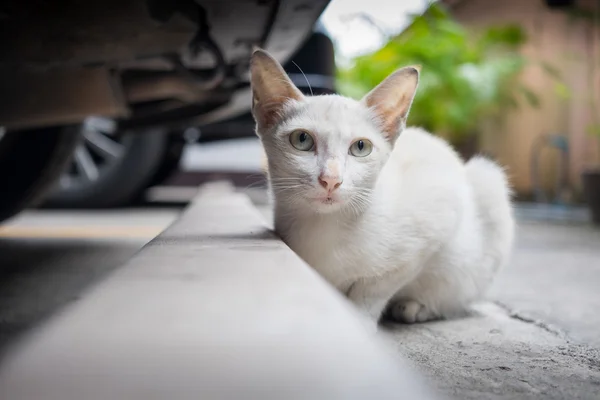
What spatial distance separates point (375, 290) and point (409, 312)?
0.21m

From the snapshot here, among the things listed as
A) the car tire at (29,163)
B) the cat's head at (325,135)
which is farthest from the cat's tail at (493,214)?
the car tire at (29,163)

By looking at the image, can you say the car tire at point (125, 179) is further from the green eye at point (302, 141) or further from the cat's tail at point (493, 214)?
the green eye at point (302, 141)

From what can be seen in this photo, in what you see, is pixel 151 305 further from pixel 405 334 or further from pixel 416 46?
pixel 416 46

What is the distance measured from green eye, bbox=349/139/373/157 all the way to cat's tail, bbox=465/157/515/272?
0.55m

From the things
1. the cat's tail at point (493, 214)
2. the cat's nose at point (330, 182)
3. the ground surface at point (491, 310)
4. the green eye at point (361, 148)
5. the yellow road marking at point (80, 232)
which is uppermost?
the green eye at point (361, 148)

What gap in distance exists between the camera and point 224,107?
2781mm

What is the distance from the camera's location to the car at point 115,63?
145 cm

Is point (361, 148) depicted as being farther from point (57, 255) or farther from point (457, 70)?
point (457, 70)

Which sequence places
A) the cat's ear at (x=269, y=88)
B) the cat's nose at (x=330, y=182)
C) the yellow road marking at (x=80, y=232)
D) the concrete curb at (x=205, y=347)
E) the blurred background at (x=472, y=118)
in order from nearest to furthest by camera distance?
1. the concrete curb at (x=205, y=347)
2. the cat's nose at (x=330, y=182)
3. the cat's ear at (x=269, y=88)
4. the yellow road marking at (x=80, y=232)
5. the blurred background at (x=472, y=118)

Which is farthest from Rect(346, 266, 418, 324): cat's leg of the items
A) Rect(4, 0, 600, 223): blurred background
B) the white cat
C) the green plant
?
the green plant

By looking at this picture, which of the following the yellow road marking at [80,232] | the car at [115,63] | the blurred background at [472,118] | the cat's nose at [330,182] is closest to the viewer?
the cat's nose at [330,182]

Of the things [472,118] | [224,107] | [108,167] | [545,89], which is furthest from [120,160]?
[545,89]

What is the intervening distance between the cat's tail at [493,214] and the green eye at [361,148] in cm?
55

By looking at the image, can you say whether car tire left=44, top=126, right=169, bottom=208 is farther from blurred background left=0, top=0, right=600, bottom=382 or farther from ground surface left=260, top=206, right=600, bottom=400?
ground surface left=260, top=206, right=600, bottom=400
